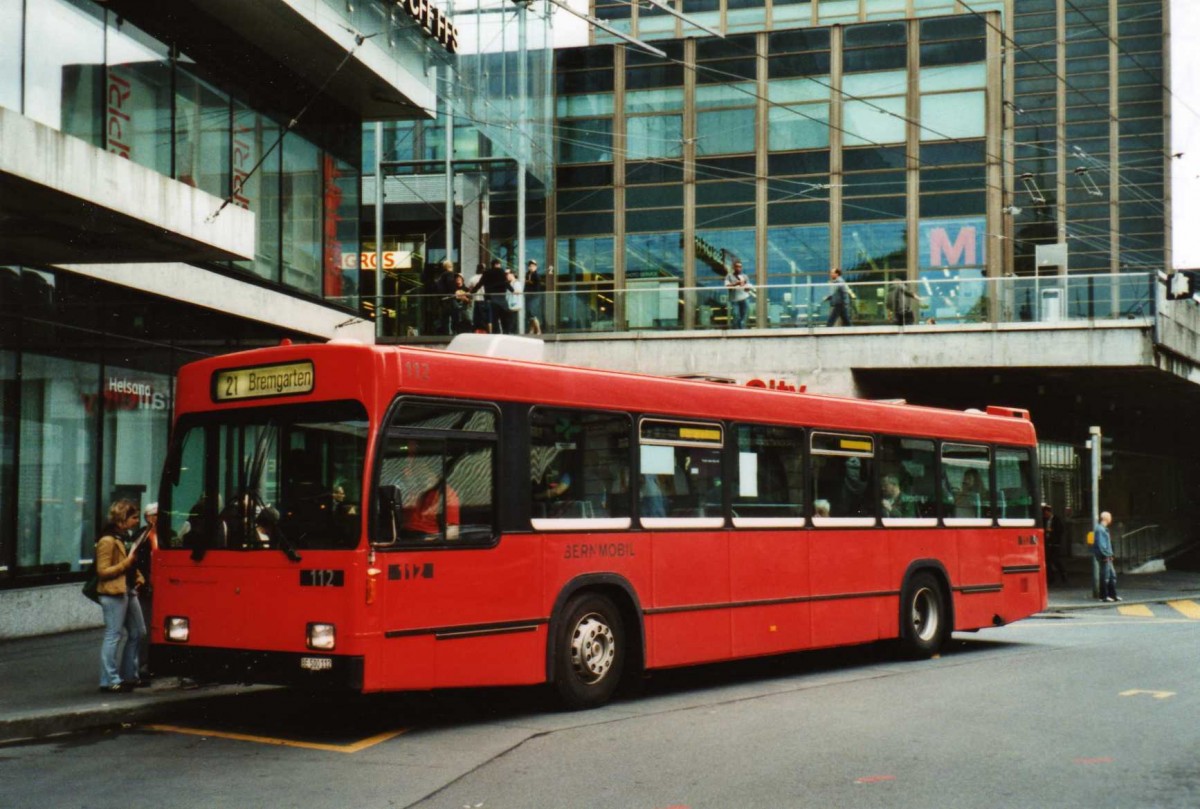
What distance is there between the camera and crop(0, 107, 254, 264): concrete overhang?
38.1ft

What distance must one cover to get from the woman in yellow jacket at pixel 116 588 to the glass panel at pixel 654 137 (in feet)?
118

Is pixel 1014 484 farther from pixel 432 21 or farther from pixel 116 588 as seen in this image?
pixel 432 21

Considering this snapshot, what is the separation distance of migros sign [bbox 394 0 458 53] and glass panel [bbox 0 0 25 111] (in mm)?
7824

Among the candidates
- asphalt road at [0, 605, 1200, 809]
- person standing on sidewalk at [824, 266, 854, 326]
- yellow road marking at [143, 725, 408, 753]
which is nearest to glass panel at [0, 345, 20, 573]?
asphalt road at [0, 605, 1200, 809]

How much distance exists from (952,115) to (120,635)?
36604 mm

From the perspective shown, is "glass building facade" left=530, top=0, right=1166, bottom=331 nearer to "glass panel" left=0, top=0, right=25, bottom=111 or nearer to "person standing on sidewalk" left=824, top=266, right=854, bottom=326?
"person standing on sidewalk" left=824, top=266, right=854, bottom=326

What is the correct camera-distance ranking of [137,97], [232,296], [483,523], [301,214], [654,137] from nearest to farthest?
[483,523]
[137,97]
[232,296]
[301,214]
[654,137]

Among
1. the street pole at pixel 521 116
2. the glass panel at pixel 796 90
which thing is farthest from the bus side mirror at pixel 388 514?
the glass panel at pixel 796 90

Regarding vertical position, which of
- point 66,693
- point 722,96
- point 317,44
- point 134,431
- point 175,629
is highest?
point 722,96

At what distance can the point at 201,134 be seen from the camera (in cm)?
1950

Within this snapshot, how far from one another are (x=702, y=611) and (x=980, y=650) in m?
5.73

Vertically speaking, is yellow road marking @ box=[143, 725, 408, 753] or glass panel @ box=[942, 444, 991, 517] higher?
glass panel @ box=[942, 444, 991, 517]

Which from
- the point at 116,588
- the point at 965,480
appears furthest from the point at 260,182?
the point at 965,480

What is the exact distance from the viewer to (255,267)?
2112 cm
